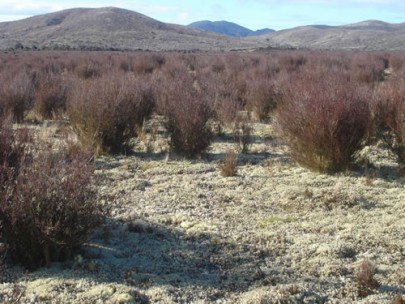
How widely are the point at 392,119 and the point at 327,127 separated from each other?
4.04 feet

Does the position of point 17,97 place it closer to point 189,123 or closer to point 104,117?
point 104,117

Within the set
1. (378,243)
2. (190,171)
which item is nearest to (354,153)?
(190,171)

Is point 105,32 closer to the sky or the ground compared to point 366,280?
closer to the sky

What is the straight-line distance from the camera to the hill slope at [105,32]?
71.0m

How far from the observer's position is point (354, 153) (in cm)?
760

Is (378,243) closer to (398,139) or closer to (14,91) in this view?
(398,139)

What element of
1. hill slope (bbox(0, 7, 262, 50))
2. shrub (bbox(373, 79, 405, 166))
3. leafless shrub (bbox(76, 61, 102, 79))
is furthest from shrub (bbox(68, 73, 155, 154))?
hill slope (bbox(0, 7, 262, 50))

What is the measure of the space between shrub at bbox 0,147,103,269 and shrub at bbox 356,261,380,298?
2121 mm

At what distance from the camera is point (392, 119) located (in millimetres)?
7887

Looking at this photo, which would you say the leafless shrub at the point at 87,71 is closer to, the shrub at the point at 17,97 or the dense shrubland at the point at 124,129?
the dense shrubland at the point at 124,129

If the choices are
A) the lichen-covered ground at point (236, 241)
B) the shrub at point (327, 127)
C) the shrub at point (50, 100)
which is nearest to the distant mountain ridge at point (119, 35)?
the shrub at point (50, 100)

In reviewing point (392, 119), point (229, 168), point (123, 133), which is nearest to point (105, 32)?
point (123, 133)

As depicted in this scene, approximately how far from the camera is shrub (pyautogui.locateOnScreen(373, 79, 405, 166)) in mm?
7598

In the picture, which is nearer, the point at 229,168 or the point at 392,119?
the point at 229,168
